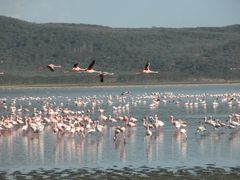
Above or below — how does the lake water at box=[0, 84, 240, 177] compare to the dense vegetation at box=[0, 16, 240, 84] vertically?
Result: below

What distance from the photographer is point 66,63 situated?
513 ft

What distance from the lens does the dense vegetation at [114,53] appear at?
140m

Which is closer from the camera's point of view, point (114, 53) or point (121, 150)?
point (121, 150)

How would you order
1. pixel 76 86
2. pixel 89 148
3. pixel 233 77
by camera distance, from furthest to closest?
pixel 233 77, pixel 76 86, pixel 89 148

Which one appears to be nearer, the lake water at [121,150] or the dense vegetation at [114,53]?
the lake water at [121,150]

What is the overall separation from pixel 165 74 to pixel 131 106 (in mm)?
76927

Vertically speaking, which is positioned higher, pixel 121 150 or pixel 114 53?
pixel 114 53

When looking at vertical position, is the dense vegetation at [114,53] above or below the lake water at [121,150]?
above

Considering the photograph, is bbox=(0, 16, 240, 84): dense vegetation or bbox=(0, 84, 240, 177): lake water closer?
bbox=(0, 84, 240, 177): lake water

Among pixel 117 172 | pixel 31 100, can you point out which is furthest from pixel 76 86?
pixel 117 172

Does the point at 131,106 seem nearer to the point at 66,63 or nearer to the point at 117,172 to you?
the point at 117,172

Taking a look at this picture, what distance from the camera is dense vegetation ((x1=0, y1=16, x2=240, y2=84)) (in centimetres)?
14050

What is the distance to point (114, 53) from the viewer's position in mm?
165500

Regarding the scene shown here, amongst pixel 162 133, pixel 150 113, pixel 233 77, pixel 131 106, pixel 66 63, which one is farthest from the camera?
pixel 66 63
